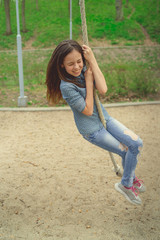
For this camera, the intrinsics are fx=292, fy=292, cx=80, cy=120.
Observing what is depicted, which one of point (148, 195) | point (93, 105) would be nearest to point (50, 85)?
point (93, 105)

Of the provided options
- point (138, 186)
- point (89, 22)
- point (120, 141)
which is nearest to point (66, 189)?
point (138, 186)

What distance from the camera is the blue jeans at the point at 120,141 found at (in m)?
2.46

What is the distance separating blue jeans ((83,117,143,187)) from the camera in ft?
8.07

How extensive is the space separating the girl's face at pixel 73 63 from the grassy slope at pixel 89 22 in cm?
1744

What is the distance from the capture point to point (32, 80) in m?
10.2

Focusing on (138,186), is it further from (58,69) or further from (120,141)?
(58,69)

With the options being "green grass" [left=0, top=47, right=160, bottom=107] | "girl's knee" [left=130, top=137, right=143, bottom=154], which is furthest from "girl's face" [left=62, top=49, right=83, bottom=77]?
"green grass" [left=0, top=47, right=160, bottom=107]

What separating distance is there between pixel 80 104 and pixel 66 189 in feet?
5.40

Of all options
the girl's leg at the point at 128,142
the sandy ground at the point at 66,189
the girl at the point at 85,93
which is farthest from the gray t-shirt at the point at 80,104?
the sandy ground at the point at 66,189

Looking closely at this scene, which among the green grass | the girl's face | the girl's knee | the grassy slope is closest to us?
the girl's face

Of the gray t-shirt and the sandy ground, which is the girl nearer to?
the gray t-shirt

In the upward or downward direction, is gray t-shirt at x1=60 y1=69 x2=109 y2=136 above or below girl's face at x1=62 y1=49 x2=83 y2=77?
below

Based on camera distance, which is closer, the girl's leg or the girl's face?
the girl's face

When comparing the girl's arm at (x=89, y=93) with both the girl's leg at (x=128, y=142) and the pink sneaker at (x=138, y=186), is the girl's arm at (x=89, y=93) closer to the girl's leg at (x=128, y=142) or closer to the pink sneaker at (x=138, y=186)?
the girl's leg at (x=128, y=142)
